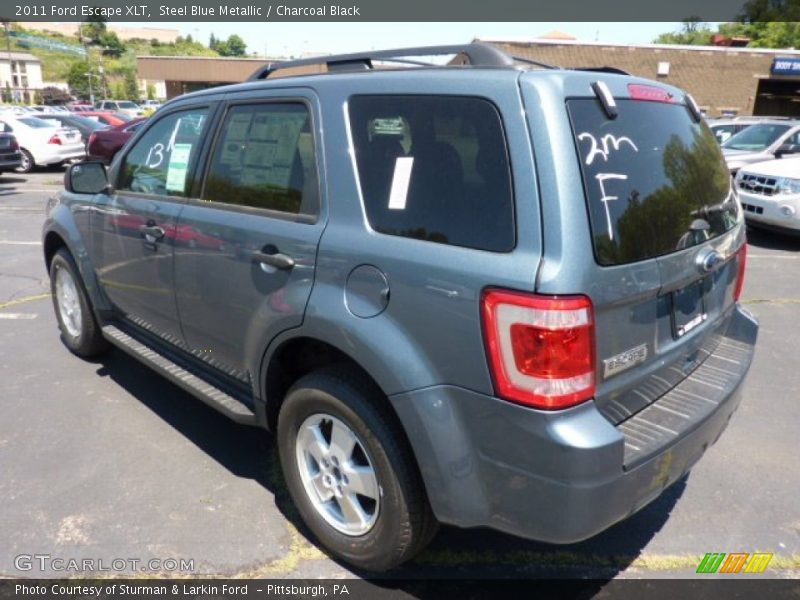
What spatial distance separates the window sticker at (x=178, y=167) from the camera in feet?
10.8

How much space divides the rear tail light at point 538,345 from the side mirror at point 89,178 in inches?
119

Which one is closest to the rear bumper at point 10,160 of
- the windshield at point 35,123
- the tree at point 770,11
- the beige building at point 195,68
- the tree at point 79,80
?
the windshield at point 35,123

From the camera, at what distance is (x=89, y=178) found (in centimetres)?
397

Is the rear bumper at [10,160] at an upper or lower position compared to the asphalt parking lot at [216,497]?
upper

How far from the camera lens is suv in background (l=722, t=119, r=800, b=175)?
35.7 feet

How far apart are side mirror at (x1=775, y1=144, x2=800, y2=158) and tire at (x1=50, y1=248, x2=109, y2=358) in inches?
443

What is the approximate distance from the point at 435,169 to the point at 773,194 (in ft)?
26.5

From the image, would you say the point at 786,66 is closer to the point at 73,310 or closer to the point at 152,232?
the point at 73,310

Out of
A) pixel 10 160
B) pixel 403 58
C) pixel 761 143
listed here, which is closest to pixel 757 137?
pixel 761 143

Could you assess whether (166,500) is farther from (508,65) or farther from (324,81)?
(508,65)

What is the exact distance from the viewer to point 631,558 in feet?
8.79

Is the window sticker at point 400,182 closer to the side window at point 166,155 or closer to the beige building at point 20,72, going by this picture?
the side window at point 166,155

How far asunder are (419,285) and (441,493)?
72 centimetres

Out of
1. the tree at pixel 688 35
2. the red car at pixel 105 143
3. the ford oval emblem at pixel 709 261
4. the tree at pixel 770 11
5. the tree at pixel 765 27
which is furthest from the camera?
the tree at pixel 688 35
